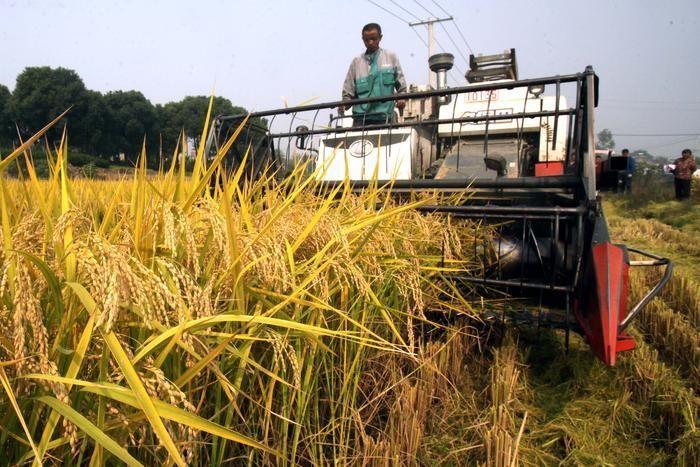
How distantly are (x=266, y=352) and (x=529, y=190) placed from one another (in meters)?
2.32

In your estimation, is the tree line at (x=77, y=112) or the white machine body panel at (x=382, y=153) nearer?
the white machine body panel at (x=382, y=153)

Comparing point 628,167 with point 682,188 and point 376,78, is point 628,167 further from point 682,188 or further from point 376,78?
point 682,188

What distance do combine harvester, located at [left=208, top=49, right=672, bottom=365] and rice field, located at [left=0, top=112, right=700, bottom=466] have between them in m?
0.27

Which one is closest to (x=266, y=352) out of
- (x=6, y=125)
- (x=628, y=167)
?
(x=628, y=167)

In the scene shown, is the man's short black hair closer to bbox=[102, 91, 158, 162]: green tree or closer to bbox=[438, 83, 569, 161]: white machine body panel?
bbox=[438, 83, 569, 161]: white machine body panel

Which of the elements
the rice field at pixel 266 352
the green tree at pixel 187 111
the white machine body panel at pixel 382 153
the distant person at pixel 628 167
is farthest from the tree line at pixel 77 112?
the rice field at pixel 266 352

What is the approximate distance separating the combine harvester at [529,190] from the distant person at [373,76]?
317 mm

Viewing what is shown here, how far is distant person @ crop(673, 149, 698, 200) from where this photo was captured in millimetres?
12383

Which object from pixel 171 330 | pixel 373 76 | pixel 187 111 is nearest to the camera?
pixel 171 330

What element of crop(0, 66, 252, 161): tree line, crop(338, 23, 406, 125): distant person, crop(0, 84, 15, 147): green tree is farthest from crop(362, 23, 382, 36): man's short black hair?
crop(0, 84, 15, 147): green tree

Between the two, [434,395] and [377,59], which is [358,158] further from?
[434,395]

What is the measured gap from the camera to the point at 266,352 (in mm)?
1264

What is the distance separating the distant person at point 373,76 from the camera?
14.2 feet

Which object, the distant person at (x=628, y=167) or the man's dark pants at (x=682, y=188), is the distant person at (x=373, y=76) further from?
the man's dark pants at (x=682, y=188)
